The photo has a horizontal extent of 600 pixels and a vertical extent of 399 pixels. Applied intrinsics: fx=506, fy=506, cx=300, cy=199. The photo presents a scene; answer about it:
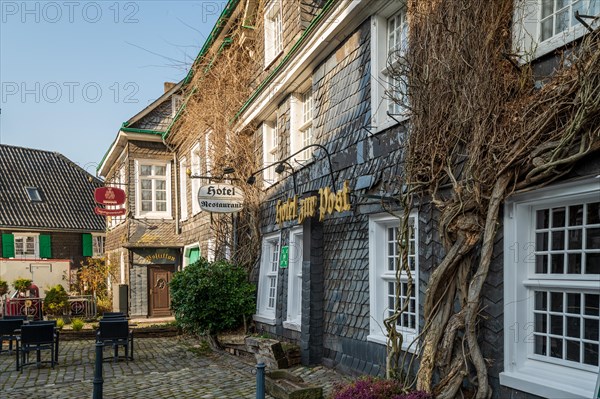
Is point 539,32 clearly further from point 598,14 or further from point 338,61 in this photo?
point 338,61

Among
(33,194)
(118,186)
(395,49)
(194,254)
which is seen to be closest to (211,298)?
(395,49)

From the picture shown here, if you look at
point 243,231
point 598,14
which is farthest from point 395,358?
point 243,231

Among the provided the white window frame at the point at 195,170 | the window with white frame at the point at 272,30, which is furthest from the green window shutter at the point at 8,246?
the window with white frame at the point at 272,30

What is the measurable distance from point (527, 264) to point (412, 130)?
2.13 meters

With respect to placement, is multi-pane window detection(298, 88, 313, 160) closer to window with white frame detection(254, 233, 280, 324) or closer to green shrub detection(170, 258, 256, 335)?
window with white frame detection(254, 233, 280, 324)

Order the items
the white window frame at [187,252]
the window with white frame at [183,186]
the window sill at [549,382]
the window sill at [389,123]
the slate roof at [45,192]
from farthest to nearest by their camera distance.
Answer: the slate roof at [45,192] < the window with white frame at [183,186] < the white window frame at [187,252] < the window sill at [389,123] < the window sill at [549,382]

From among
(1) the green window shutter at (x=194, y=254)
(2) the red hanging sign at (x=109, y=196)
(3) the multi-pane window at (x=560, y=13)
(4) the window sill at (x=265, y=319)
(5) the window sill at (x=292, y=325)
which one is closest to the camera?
(3) the multi-pane window at (x=560, y=13)

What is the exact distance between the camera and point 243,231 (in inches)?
505

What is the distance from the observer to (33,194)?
28.6 m

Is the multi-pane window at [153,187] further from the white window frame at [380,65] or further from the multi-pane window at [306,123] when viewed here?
the white window frame at [380,65]

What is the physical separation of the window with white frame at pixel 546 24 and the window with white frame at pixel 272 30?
777 cm

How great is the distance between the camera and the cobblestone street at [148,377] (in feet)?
24.9

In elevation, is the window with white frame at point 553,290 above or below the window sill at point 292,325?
above

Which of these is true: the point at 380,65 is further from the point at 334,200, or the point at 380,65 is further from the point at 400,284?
the point at 400,284
